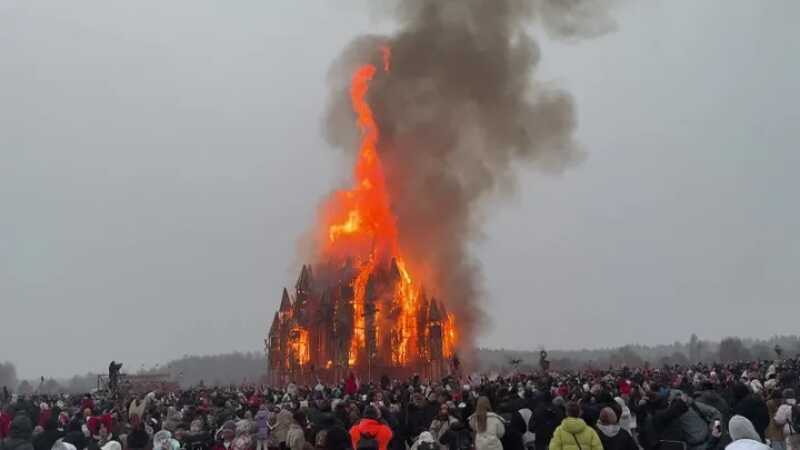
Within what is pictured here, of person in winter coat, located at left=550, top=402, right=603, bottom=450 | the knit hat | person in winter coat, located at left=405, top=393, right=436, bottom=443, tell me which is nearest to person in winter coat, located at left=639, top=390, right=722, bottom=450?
person in winter coat, located at left=550, top=402, right=603, bottom=450

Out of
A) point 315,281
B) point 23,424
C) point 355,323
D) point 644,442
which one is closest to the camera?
point 23,424

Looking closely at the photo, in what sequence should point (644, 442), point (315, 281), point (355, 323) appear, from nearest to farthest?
1. point (644, 442)
2. point (355, 323)
3. point (315, 281)

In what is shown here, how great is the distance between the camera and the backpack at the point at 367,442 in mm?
9945

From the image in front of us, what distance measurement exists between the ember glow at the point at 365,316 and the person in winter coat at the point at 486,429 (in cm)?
4538

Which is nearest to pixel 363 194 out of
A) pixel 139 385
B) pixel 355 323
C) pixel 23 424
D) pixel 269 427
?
pixel 355 323

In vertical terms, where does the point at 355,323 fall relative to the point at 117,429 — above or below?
above

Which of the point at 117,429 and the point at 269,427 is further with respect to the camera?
the point at 269,427

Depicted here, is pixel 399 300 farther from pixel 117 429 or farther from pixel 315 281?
pixel 117 429

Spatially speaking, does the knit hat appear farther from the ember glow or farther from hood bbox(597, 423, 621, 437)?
the ember glow

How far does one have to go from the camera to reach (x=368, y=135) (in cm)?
7094

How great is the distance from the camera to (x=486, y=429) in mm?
11625

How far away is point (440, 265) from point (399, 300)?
44.2 ft

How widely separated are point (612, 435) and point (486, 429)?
1997 mm

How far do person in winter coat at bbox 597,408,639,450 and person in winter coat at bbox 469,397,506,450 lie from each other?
1.65 m
